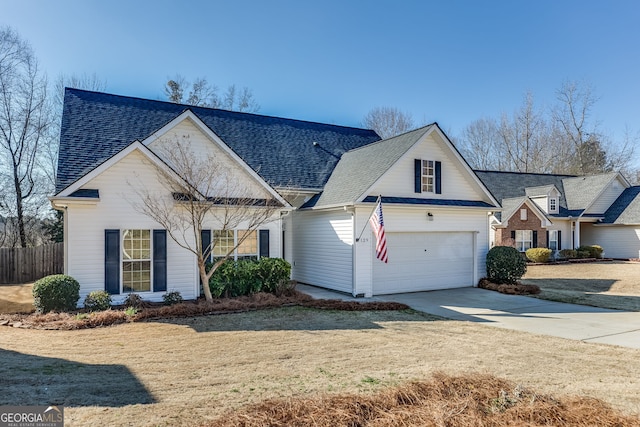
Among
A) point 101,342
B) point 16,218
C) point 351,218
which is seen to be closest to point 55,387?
point 101,342

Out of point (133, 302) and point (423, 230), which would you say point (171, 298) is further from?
point (423, 230)

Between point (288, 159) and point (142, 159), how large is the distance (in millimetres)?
7240

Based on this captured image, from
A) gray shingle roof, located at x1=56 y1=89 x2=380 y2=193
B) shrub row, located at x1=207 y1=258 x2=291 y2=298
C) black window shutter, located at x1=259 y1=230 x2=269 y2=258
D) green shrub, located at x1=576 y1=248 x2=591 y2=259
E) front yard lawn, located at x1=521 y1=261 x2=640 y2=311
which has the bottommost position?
front yard lawn, located at x1=521 y1=261 x2=640 y2=311

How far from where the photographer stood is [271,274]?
516 inches

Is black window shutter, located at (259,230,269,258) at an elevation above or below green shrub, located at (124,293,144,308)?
above

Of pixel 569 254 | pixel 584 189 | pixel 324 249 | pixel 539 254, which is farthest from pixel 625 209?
pixel 324 249

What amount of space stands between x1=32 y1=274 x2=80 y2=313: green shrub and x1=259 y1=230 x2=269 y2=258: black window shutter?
577 centimetres

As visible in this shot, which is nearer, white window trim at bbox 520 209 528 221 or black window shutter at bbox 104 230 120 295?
black window shutter at bbox 104 230 120 295

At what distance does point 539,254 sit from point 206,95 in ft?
93.9

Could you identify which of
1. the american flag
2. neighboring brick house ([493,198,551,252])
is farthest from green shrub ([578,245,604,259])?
the american flag

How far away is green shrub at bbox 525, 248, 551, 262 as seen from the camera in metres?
25.6

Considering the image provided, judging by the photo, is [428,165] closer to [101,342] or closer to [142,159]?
[142,159]

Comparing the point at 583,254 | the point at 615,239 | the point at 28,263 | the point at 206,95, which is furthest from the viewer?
the point at 206,95

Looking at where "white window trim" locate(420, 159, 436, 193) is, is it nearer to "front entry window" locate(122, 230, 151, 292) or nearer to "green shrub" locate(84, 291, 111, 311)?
"front entry window" locate(122, 230, 151, 292)
